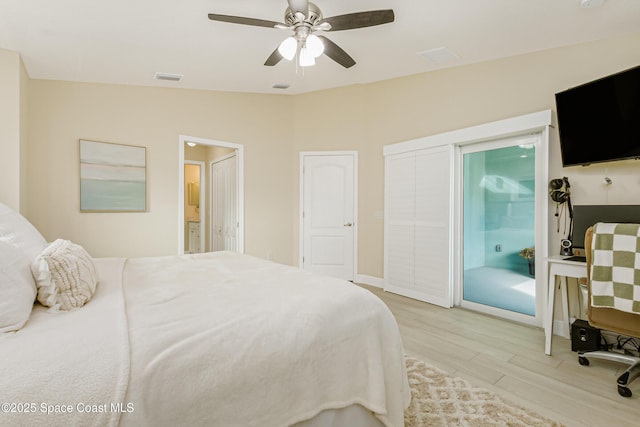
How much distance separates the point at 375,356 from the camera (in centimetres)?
138

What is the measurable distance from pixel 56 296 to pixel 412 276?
3.59m

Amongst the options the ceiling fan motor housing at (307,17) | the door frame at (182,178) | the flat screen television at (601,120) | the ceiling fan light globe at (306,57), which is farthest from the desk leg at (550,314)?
the door frame at (182,178)

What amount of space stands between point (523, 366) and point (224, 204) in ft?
14.8

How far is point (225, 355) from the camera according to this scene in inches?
40.4

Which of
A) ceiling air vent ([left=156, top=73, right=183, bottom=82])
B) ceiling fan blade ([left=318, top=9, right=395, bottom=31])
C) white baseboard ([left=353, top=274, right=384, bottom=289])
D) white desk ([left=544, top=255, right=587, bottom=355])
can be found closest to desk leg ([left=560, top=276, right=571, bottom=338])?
white desk ([left=544, top=255, right=587, bottom=355])

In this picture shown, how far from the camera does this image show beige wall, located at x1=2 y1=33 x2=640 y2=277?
9.66ft

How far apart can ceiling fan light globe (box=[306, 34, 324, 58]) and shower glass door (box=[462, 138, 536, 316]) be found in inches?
89.8

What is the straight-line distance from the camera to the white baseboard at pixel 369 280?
454cm

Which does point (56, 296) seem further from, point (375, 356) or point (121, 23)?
point (121, 23)

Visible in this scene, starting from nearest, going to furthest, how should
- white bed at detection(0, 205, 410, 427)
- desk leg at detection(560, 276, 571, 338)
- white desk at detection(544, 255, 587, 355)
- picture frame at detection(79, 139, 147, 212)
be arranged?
white bed at detection(0, 205, 410, 427) < white desk at detection(544, 255, 587, 355) < desk leg at detection(560, 276, 571, 338) < picture frame at detection(79, 139, 147, 212)

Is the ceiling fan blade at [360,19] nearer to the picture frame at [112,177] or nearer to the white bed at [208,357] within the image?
the white bed at [208,357]

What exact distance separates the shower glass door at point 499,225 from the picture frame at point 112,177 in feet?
13.0

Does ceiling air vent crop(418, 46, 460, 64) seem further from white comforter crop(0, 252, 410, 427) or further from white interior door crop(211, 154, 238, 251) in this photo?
white interior door crop(211, 154, 238, 251)

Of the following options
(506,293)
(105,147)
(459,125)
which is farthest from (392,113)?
(105,147)
